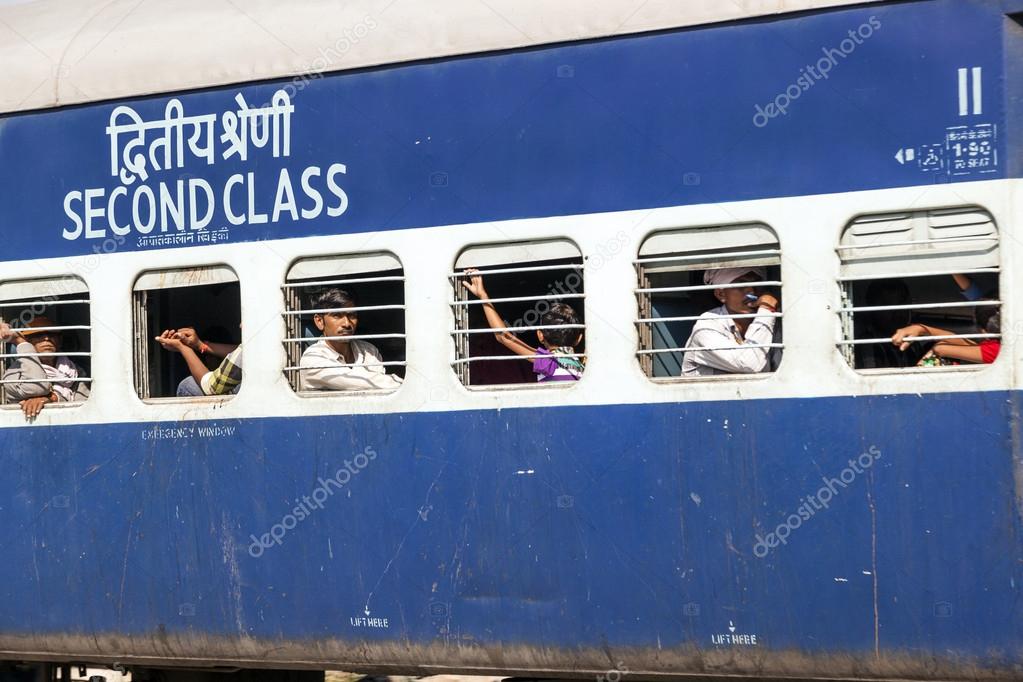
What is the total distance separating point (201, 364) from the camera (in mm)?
6562

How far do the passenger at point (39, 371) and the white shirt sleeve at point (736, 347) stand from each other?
3006 millimetres

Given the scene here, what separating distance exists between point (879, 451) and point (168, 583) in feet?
10.4

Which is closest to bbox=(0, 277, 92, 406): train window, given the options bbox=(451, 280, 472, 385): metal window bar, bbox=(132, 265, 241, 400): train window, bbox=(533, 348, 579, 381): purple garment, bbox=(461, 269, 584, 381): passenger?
bbox=(132, 265, 241, 400): train window

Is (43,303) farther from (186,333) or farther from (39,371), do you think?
(186,333)

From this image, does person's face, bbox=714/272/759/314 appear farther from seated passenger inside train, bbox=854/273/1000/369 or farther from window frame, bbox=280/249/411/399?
window frame, bbox=280/249/411/399

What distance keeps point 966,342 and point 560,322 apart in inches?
61.3

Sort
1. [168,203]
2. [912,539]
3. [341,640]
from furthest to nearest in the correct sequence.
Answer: [168,203], [341,640], [912,539]

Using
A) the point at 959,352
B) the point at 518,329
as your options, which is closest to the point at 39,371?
the point at 518,329

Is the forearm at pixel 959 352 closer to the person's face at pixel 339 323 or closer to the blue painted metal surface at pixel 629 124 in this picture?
the blue painted metal surface at pixel 629 124

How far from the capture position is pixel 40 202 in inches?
267

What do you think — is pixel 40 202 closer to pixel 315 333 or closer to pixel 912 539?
pixel 315 333

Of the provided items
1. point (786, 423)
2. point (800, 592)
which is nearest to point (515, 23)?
point (786, 423)

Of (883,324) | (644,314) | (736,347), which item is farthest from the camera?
(644,314)

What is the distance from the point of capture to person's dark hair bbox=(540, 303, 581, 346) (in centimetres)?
577
